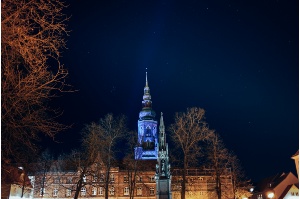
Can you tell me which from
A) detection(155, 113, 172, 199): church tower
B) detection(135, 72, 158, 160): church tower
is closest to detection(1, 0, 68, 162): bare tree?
detection(155, 113, 172, 199): church tower

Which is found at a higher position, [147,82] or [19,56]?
[147,82]

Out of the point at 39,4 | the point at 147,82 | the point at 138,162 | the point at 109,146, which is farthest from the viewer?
the point at 147,82

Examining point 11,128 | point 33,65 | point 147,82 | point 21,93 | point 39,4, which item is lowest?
point 11,128

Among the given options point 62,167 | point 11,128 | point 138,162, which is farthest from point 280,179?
point 11,128

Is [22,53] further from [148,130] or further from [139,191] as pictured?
[148,130]

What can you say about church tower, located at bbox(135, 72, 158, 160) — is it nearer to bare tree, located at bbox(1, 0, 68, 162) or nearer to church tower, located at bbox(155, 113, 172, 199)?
church tower, located at bbox(155, 113, 172, 199)

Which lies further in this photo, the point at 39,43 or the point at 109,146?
the point at 109,146

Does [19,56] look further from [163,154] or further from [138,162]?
[138,162]

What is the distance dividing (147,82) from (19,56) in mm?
90243

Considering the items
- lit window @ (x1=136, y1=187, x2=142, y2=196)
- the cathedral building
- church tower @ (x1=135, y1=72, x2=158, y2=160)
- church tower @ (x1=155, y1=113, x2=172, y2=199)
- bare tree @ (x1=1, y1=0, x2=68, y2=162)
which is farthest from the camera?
church tower @ (x1=135, y1=72, x2=158, y2=160)

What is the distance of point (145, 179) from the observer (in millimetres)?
67188

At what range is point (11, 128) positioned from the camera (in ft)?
29.5

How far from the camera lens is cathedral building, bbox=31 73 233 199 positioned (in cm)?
3072

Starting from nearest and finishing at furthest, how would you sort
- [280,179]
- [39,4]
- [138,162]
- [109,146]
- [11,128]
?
[39,4] < [11,128] < [109,146] < [138,162] < [280,179]
